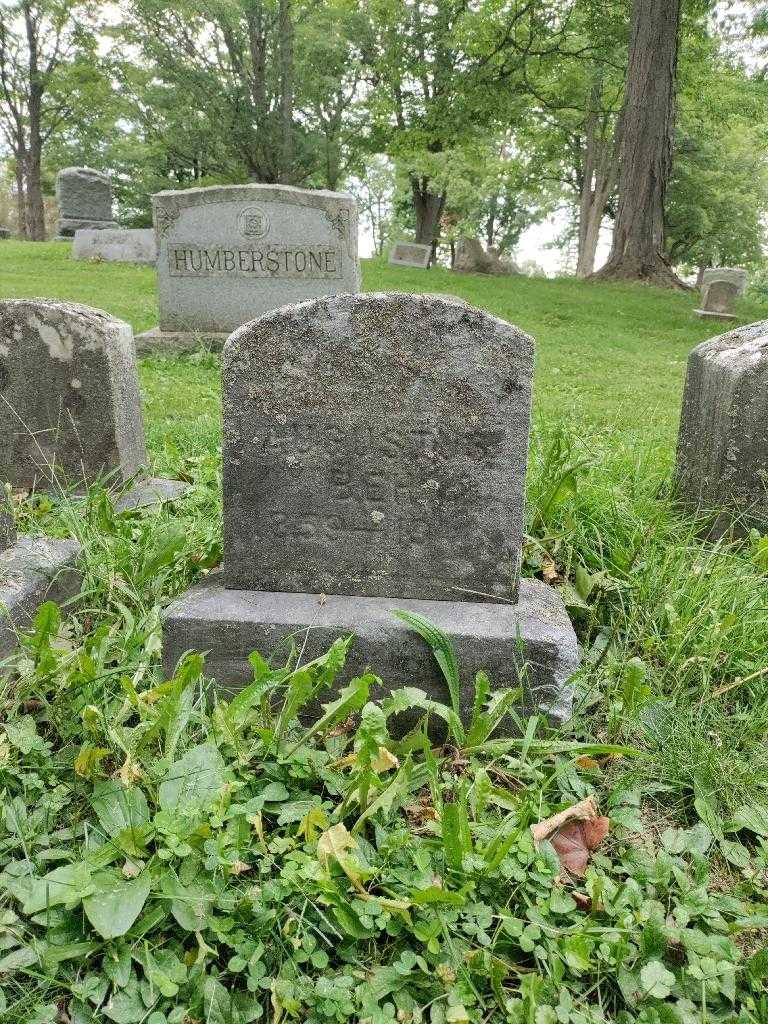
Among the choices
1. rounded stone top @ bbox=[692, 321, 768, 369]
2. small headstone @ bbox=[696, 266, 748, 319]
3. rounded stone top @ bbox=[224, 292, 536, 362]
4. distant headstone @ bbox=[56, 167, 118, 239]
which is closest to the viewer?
rounded stone top @ bbox=[224, 292, 536, 362]

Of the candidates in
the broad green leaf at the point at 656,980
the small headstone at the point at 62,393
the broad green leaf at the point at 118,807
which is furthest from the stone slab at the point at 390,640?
the small headstone at the point at 62,393

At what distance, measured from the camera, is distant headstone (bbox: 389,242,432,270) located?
53.2ft

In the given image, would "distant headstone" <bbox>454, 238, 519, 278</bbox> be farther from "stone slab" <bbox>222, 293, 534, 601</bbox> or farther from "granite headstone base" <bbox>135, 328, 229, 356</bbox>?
"stone slab" <bbox>222, 293, 534, 601</bbox>

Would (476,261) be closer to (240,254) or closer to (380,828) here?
(240,254)

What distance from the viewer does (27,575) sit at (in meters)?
2.39

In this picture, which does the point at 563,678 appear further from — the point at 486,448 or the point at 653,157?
the point at 653,157

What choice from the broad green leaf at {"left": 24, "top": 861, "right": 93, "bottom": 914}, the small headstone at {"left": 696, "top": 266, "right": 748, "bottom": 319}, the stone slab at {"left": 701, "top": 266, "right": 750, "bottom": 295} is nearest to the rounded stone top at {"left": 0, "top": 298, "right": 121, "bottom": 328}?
the broad green leaf at {"left": 24, "top": 861, "right": 93, "bottom": 914}

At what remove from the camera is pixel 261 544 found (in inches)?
90.0

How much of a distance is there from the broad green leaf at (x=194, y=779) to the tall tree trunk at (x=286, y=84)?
19070mm

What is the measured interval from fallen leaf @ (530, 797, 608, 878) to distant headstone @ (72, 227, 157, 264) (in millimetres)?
13804

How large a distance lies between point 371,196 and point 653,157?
3426cm

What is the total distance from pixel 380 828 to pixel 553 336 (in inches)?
316

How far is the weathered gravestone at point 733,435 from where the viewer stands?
294 cm

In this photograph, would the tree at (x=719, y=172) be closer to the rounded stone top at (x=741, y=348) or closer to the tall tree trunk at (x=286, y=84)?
the tall tree trunk at (x=286, y=84)
